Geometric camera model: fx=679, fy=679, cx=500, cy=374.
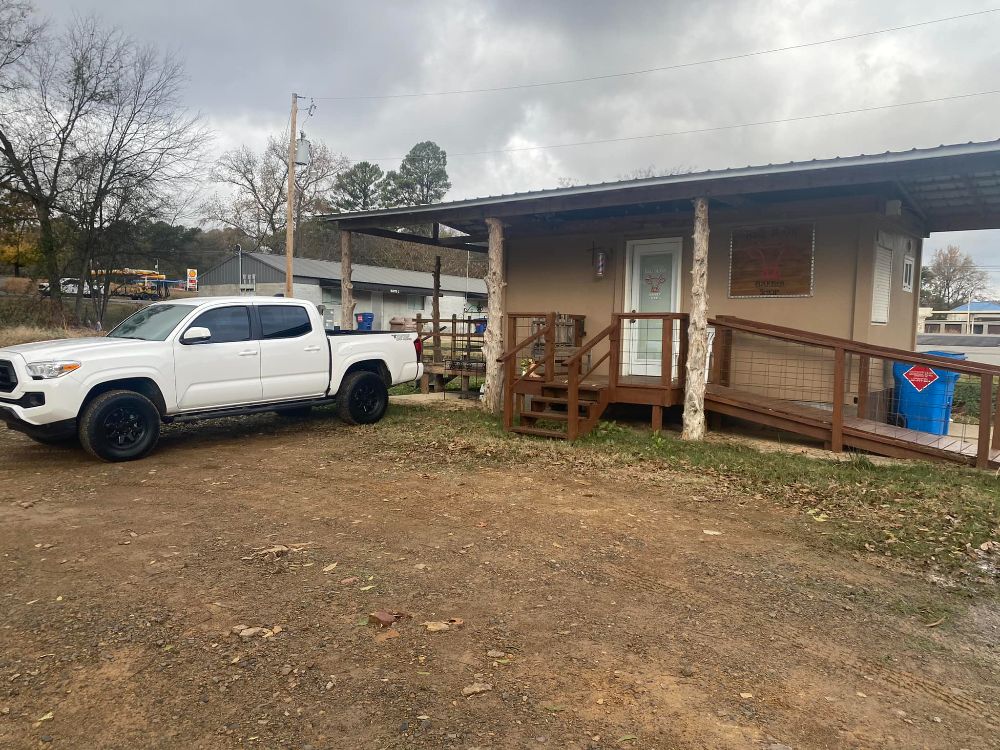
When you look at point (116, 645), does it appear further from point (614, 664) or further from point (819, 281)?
point (819, 281)

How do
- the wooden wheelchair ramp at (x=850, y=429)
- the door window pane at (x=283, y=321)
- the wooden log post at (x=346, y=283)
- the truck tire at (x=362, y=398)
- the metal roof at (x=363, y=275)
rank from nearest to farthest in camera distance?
1. the wooden wheelchair ramp at (x=850, y=429)
2. the door window pane at (x=283, y=321)
3. the truck tire at (x=362, y=398)
4. the wooden log post at (x=346, y=283)
5. the metal roof at (x=363, y=275)

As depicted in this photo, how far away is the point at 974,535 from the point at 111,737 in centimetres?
552

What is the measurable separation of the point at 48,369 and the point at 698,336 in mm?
7078

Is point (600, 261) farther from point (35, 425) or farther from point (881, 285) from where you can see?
point (35, 425)

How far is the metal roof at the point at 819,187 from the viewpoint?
264 inches

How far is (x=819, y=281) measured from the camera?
9.02 meters

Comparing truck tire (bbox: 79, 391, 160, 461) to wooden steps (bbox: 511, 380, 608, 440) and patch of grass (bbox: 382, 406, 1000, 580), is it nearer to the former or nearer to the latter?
patch of grass (bbox: 382, 406, 1000, 580)

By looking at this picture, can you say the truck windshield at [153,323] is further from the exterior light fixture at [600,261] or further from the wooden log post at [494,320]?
the exterior light fixture at [600,261]

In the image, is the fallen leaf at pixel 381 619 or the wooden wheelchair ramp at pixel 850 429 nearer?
the fallen leaf at pixel 381 619

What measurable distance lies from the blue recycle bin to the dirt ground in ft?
13.3

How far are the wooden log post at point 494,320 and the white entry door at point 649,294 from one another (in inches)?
77.8

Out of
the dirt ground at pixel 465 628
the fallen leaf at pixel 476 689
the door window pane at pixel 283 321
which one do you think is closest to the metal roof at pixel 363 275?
the door window pane at pixel 283 321

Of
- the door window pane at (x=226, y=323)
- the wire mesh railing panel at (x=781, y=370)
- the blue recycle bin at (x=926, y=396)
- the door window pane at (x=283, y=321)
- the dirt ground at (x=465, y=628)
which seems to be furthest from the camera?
the wire mesh railing panel at (x=781, y=370)

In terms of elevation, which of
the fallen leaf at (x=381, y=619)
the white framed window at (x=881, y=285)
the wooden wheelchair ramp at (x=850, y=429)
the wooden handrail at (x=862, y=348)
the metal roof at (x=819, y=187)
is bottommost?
the fallen leaf at (x=381, y=619)
